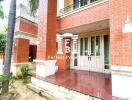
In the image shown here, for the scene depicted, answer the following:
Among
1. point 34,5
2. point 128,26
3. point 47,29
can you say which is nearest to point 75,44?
point 47,29

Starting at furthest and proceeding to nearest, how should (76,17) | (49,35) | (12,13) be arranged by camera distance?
(76,17), (49,35), (12,13)

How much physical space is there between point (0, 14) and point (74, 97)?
30.3 ft

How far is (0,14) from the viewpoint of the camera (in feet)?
37.4

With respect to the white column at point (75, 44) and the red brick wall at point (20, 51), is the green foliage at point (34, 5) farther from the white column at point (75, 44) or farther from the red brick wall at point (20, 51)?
the white column at point (75, 44)

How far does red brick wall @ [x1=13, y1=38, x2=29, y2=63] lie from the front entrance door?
4750mm

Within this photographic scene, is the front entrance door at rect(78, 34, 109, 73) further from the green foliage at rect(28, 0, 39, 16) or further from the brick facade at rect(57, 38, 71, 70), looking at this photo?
the green foliage at rect(28, 0, 39, 16)

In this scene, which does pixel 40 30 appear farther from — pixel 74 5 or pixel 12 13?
pixel 74 5

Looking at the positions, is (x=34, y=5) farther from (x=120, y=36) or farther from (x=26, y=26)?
(x=120, y=36)

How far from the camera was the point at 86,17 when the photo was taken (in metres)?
9.12

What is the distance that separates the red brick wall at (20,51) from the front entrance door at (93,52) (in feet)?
15.6

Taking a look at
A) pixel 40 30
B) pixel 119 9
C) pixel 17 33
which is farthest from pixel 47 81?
pixel 17 33

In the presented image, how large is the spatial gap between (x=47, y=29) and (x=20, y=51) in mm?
4216

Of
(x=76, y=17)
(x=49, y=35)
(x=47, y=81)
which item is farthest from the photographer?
(x=76, y=17)

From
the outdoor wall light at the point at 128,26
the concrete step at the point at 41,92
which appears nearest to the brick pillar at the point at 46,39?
the concrete step at the point at 41,92
